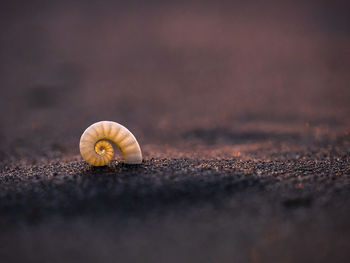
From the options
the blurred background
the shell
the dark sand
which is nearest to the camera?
the dark sand

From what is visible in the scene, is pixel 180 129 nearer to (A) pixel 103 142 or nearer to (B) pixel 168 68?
(A) pixel 103 142

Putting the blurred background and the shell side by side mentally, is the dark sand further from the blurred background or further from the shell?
the shell

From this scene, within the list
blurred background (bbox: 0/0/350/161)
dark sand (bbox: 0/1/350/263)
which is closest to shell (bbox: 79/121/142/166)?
dark sand (bbox: 0/1/350/263)

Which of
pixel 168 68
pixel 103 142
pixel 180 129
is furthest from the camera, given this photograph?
pixel 168 68

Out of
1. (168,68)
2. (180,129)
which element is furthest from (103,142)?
(168,68)

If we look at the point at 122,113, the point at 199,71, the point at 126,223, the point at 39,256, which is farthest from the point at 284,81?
the point at 39,256
